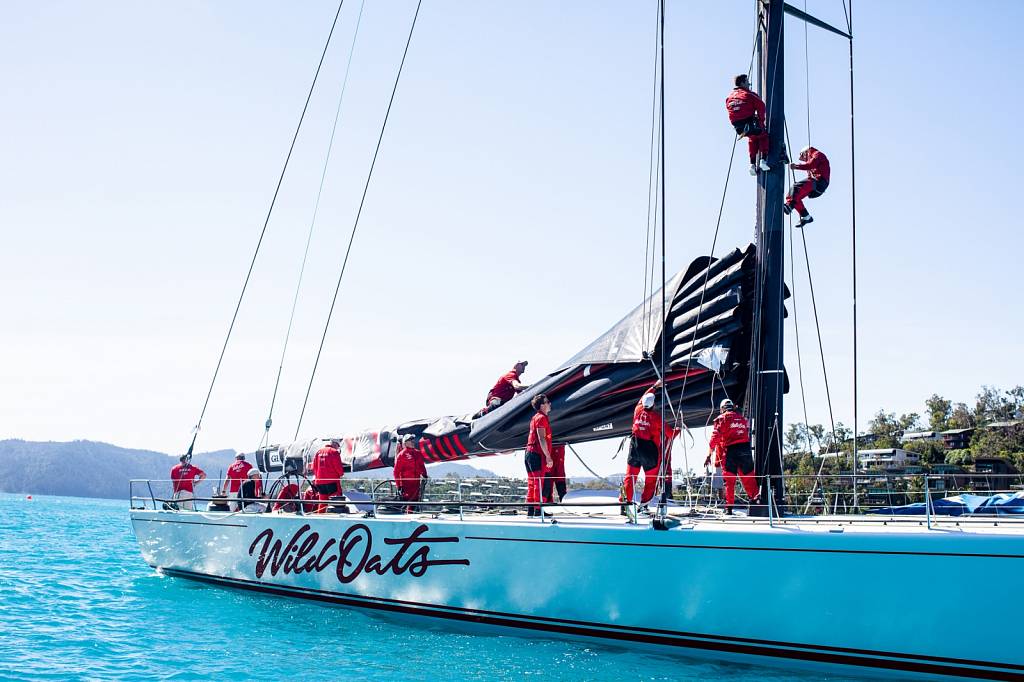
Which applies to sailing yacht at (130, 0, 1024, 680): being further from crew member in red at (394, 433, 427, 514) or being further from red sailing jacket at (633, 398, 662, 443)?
red sailing jacket at (633, 398, 662, 443)

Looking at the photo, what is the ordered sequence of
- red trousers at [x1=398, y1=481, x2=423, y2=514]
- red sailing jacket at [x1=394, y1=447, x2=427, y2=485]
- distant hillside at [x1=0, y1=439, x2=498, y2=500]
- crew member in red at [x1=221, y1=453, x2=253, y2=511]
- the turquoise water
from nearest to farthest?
the turquoise water, red trousers at [x1=398, y1=481, x2=423, y2=514], red sailing jacket at [x1=394, y1=447, x2=427, y2=485], crew member in red at [x1=221, y1=453, x2=253, y2=511], distant hillside at [x1=0, y1=439, x2=498, y2=500]

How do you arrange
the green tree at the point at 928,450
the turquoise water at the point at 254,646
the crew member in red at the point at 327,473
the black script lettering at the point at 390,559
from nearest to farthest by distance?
the turquoise water at the point at 254,646 → the black script lettering at the point at 390,559 → the crew member in red at the point at 327,473 → the green tree at the point at 928,450

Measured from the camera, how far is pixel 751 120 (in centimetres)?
1031

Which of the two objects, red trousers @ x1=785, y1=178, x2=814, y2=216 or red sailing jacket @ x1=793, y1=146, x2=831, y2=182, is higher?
red sailing jacket @ x1=793, y1=146, x2=831, y2=182

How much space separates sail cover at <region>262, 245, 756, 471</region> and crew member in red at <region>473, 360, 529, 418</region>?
2.48 feet

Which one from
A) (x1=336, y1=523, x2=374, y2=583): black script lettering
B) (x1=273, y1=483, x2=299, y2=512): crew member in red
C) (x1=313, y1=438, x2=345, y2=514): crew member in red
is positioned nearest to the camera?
(x1=336, y1=523, x2=374, y2=583): black script lettering

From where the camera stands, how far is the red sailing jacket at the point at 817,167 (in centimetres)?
1084

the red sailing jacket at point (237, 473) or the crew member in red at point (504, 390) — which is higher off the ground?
the crew member in red at point (504, 390)

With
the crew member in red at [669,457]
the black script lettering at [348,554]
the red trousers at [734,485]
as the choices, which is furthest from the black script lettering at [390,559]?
the red trousers at [734,485]

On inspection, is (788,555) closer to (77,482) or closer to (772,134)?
(772,134)

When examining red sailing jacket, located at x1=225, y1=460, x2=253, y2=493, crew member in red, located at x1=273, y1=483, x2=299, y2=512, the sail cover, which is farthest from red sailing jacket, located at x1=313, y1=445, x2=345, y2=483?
red sailing jacket, located at x1=225, y1=460, x2=253, y2=493

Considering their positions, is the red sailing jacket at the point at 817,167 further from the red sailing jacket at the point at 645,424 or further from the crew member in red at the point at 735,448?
the red sailing jacket at the point at 645,424

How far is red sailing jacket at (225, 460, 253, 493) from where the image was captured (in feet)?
49.6

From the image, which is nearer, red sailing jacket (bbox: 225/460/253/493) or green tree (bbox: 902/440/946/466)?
red sailing jacket (bbox: 225/460/253/493)
